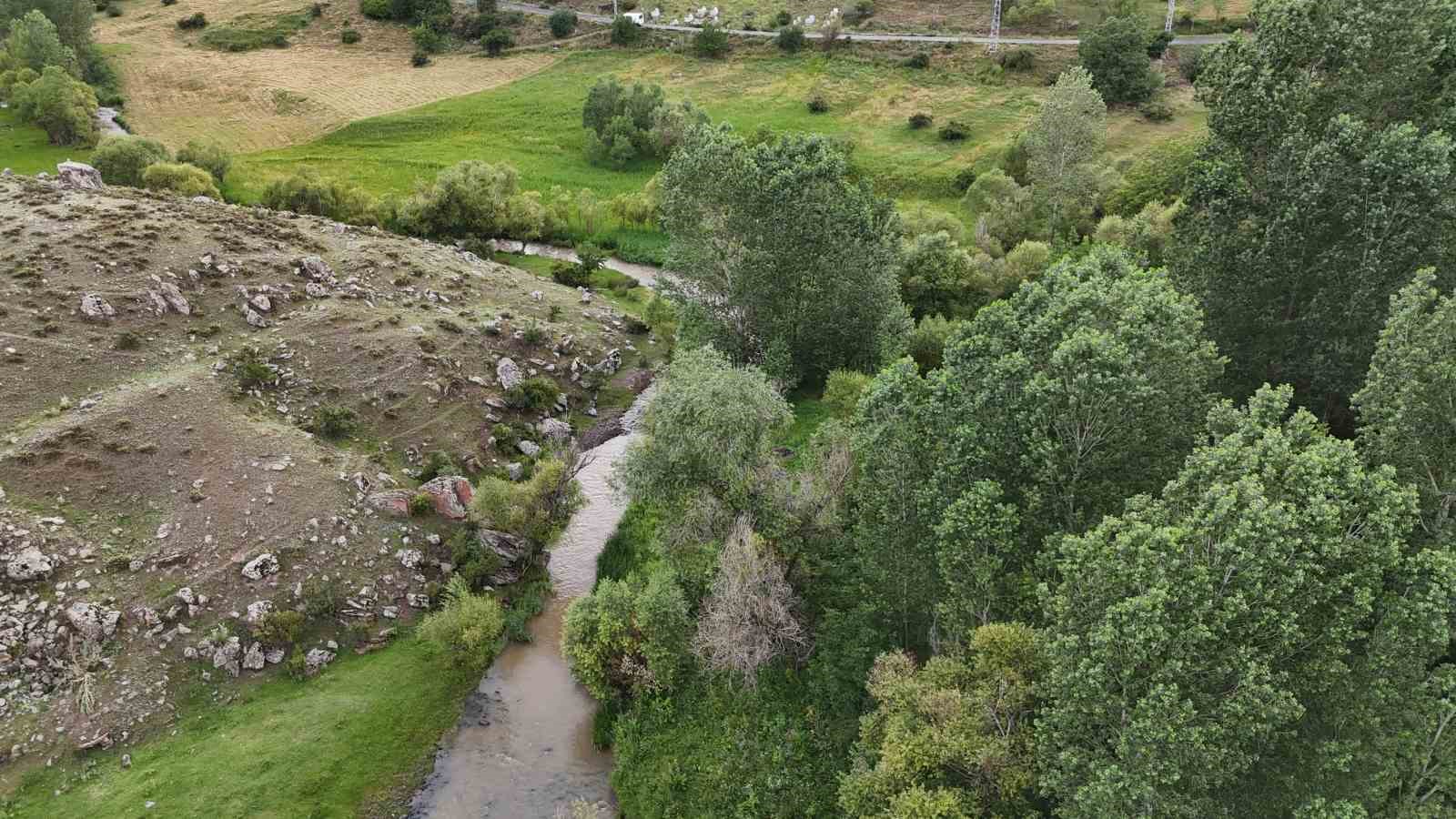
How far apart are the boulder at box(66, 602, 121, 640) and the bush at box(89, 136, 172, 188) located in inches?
2415

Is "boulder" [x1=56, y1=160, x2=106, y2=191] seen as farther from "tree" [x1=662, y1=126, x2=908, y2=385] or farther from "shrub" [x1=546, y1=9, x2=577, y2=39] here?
"shrub" [x1=546, y1=9, x2=577, y2=39]

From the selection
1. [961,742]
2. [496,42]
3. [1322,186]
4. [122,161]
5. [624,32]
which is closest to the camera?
[961,742]

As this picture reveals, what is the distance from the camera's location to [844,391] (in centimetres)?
5478

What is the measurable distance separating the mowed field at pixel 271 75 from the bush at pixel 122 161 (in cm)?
2094

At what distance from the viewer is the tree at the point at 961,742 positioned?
87.1 feet

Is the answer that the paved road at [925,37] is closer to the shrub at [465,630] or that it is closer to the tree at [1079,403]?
the tree at [1079,403]

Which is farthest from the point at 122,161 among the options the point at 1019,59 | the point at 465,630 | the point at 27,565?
the point at 1019,59

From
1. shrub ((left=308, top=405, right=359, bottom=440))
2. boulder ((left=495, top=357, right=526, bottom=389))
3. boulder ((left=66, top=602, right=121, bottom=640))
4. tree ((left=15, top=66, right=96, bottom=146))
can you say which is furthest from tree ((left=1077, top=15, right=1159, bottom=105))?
tree ((left=15, top=66, right=96, bottom=146))

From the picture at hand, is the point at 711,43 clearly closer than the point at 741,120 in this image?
No

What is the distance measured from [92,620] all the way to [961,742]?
1518 inches

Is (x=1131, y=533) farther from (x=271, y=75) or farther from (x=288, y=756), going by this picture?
(x=271, y=75)

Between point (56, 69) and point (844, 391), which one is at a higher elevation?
point (56, 69)

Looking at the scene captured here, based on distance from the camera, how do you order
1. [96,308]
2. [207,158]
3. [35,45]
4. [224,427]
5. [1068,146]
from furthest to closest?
1. [35,45]
2. [207,158]
3. [1068,146]
4. [96,308]
5. [224,427]

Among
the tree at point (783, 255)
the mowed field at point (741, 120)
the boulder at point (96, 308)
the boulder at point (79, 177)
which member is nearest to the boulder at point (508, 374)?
the tree at point (783, 255)
